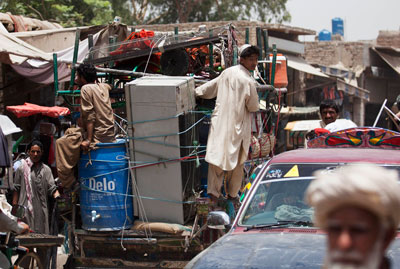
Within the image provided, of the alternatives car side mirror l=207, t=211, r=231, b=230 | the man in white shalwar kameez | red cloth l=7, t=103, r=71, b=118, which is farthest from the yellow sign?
red cloth l=7, t=103, r=71, b=118

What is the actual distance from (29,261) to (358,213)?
5454 mm

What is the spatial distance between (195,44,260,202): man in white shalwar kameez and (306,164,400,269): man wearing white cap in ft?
15.4

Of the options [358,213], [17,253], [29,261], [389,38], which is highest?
[358,213]

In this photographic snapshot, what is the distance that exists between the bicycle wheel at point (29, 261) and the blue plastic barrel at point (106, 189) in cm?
62

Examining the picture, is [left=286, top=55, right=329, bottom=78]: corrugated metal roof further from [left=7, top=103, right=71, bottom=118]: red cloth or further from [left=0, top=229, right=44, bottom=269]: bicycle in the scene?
[left=0, top=229, right=44, bottom=269]: bicycle

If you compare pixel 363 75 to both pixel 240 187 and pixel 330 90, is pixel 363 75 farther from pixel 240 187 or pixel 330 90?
pixel 240 187

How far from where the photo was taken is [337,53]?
80.1 ft

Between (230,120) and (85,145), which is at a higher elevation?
(230,120)

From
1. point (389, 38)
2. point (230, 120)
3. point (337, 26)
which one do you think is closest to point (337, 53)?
point (389, 38)

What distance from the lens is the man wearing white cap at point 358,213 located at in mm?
1682

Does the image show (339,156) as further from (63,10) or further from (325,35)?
(325,35)

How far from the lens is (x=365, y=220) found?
66.8 inches

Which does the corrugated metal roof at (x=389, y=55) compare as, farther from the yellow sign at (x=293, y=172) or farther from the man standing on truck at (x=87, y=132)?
the yellow sign at (x=293, y=172)

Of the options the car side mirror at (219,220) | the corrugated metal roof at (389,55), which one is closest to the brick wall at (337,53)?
the corrugated metal roof at (389,55)
